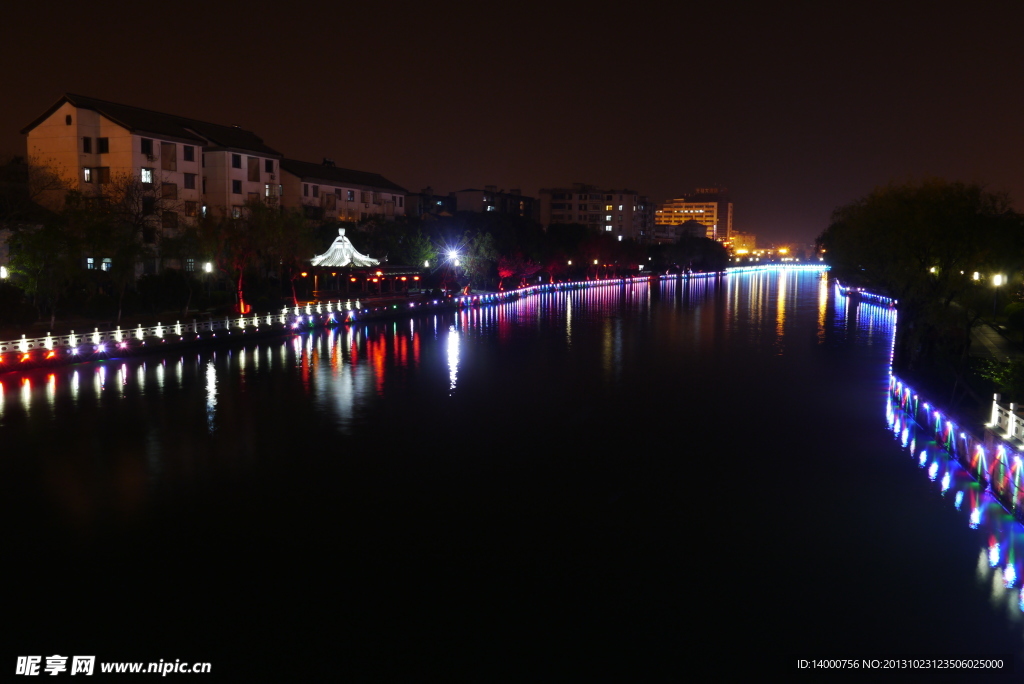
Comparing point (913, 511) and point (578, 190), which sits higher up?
point (578, 190)

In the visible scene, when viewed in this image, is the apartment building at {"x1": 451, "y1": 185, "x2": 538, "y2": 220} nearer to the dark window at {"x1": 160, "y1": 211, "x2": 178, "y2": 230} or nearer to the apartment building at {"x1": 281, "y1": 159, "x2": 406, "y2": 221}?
the apartment building at {"x1": 281, "y1": 159, "x2": 406, "y2": 221}

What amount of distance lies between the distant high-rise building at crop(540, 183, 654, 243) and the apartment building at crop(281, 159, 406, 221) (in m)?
76.4

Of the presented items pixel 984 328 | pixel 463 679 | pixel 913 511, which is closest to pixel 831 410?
pixel 913 511

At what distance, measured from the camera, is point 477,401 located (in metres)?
21.0

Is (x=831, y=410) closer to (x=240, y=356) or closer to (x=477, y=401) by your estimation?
(x=477, y=401)

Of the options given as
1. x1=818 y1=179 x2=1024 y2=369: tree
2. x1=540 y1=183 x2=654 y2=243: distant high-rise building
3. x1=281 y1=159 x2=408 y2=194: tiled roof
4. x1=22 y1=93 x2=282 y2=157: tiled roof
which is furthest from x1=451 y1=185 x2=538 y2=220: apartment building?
x1=818 y1=179 x2=1024 y2=369: tree

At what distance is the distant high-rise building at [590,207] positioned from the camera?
490 ft

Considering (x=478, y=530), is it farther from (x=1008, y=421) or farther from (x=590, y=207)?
(x=590, y=207)

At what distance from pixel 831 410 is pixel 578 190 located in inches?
5314

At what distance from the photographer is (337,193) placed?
6638 cm

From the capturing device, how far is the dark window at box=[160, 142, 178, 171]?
154 ft

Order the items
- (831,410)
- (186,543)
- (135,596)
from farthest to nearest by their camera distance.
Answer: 1. (831,410)
2. (186,543)
3. (135,596)

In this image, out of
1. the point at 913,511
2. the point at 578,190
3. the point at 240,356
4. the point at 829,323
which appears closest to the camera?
the point at 913,511

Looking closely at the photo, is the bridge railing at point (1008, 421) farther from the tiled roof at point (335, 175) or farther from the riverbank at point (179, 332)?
the tiled roof at point (335, 175)
